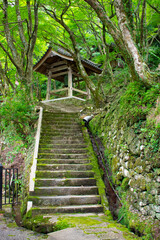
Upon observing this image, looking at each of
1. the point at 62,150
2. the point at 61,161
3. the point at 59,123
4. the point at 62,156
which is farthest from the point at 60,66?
the point at 61,161

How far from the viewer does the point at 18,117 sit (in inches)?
266

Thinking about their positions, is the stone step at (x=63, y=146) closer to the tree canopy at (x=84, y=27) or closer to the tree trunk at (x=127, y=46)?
the tree canopy at (x=84, y=27)

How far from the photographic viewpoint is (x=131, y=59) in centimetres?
400

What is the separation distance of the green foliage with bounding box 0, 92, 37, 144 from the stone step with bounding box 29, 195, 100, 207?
2.94 m

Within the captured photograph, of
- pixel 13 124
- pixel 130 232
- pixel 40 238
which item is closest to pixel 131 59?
pixel 130 232

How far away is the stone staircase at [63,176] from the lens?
4.33m

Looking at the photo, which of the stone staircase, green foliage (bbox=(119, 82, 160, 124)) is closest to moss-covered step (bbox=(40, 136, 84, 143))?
the stone staircase

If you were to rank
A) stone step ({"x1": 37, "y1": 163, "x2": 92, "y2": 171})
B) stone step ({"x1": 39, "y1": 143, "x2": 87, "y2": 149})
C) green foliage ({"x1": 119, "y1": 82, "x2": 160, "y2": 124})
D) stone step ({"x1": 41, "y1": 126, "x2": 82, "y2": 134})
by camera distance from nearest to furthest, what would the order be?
green foliage ({"x1": 119, "y1": 82, "x2": 160, "y2": 124}) < stone step ({"x1": 37, "y1": 163, "x2": 92, "y2": 171}) < stone step ({"x1": 39, "y1": 143, "x2": 87, "y2": 149}) < stone step ({"x1": 41, "y1": 126, "x2": 82, "y2": 134})

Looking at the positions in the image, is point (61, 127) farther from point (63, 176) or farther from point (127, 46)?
point (127, 46)

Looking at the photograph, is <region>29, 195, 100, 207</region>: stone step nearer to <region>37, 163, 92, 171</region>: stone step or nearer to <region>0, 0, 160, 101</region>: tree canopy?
<region>37, 163, 92, 171</region>: stone step

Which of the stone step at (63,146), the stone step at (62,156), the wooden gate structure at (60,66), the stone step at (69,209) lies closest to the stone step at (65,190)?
the stone step at (69,209)

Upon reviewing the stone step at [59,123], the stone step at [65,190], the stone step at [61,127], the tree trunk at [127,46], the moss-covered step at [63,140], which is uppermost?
the tree trunk at [127,46]

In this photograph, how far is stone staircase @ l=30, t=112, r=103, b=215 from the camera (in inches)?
170

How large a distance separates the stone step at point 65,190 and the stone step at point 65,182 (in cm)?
18
